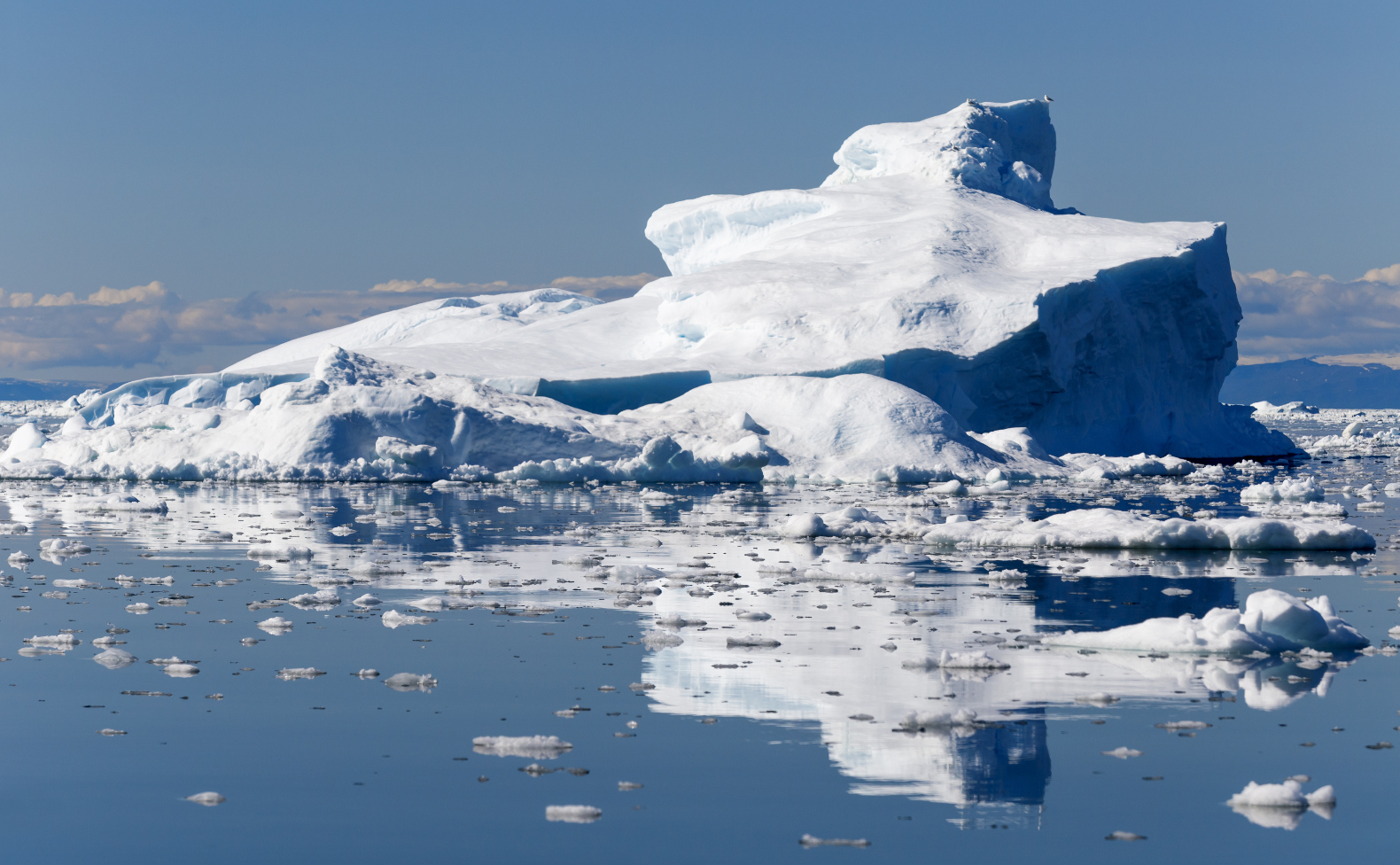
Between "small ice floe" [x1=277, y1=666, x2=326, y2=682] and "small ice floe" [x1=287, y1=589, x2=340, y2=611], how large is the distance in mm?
2399

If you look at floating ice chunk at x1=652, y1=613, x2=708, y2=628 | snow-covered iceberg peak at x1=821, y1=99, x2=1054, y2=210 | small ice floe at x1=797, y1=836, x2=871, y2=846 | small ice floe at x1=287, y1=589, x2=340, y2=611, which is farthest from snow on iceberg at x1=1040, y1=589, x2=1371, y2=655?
snow-covered iceberg peak at x1=821, y1=99, x2=1054, y2=210

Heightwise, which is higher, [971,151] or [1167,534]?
[971,151]

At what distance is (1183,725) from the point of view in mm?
6168

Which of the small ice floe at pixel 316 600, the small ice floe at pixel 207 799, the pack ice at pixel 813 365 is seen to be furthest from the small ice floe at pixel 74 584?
the pack ice at pixel 813 365

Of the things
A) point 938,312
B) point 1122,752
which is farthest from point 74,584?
point 938,312

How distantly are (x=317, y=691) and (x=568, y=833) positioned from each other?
8.60ft

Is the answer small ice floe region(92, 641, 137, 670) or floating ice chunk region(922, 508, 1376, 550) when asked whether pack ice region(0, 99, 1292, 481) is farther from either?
small ice floe region(92, 641, 137, 670)

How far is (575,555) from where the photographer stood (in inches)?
514

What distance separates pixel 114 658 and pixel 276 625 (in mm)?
1315

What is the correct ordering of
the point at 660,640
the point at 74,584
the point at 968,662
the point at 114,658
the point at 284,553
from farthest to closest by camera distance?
A: the point at 284,553
the point at 74,584
the point at 660,640
the point at 114,658
the point at 968,662

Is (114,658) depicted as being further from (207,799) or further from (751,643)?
(751,643)

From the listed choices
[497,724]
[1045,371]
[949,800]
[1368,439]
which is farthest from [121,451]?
[1368,439]

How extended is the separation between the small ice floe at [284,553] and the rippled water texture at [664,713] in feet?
0.21

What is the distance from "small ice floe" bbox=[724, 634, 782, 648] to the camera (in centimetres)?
814
